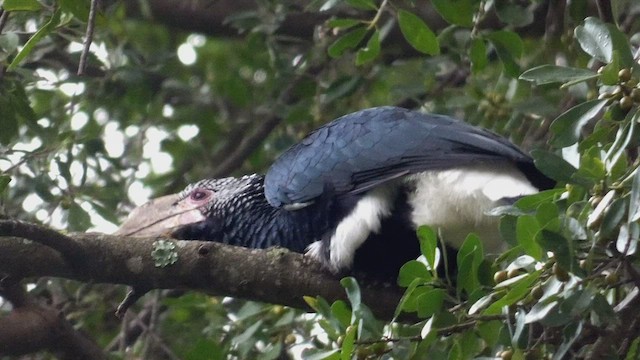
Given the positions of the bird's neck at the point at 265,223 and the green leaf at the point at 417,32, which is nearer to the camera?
the green leaf at the point at 417,32

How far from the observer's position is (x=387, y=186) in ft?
9.21

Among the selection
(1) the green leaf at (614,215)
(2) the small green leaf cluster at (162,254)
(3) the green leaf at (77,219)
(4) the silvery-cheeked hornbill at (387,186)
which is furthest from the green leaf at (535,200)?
(3) the green leaf at (77,219)

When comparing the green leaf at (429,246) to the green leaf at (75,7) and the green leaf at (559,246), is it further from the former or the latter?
the green leaf at (75,7)

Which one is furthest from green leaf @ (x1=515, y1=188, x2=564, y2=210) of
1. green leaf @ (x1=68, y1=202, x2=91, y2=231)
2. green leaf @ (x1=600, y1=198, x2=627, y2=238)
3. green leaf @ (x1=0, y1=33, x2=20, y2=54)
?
green leaf @ (x1=68, y1=202, x2=91, y2=231)

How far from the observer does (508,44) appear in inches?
115

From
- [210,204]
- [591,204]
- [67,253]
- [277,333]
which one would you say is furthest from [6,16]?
[591,204]

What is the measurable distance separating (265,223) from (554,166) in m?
1.36

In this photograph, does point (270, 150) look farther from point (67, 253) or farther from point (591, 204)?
point (591, 204)

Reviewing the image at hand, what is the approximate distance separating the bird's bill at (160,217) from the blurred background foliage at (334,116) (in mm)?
96

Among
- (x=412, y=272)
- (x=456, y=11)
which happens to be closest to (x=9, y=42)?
(x=456, y=11)

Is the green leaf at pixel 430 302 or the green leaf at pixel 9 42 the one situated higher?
the green leaf at pixel 9 42

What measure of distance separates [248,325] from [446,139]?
34.1 inches

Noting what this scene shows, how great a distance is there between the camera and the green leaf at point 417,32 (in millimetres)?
2688

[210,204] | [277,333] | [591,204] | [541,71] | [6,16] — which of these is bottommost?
[277,333]
